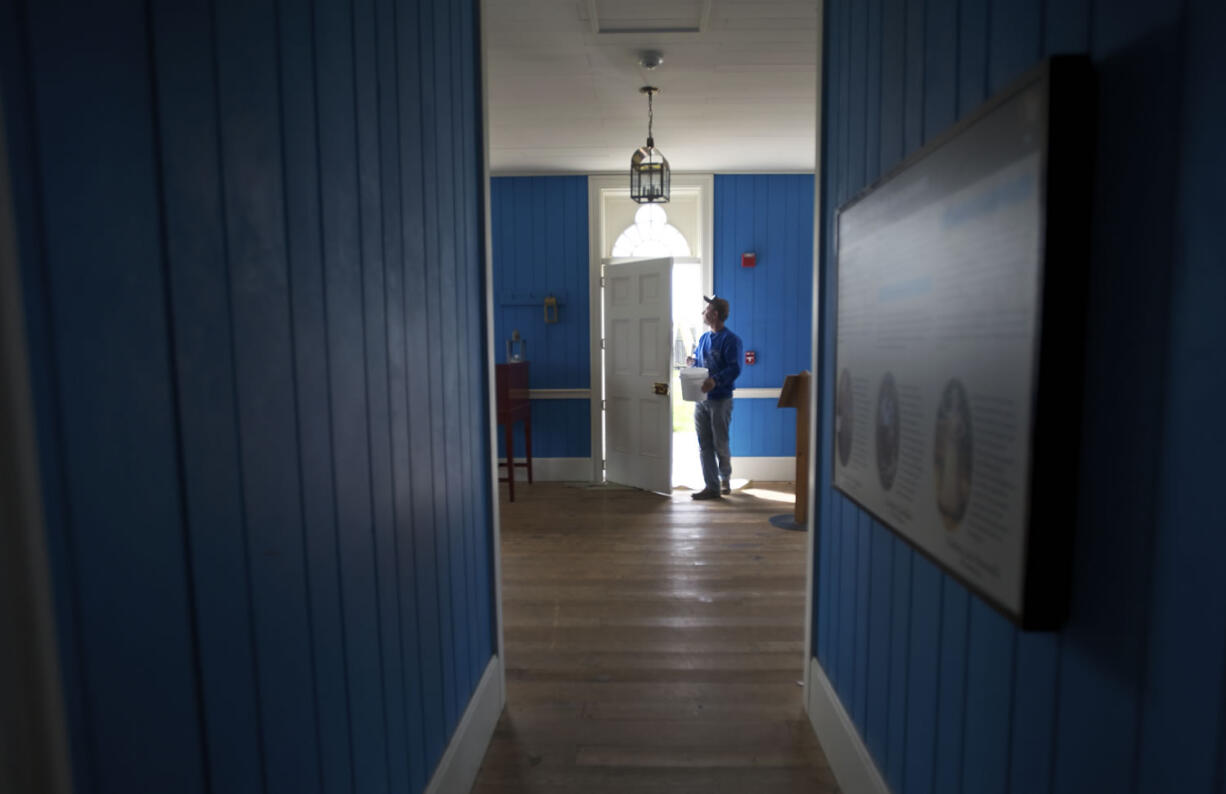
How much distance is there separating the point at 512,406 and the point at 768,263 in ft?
8.88

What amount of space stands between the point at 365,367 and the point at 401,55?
0.80 metres

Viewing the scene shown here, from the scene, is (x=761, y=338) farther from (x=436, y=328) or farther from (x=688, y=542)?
(x=436, y=328)

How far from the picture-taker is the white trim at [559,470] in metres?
6.35

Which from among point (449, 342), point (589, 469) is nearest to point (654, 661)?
point (449, 342)

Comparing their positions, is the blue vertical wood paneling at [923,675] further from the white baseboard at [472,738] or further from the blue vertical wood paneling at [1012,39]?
the white baseboard at [472,738]

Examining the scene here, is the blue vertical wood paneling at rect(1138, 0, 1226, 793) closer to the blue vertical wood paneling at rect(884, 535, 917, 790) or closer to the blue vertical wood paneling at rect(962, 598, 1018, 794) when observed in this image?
the blue vertical wood paneling at rect(962, 598, 1018, 794)

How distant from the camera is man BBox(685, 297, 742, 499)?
5.42 metres

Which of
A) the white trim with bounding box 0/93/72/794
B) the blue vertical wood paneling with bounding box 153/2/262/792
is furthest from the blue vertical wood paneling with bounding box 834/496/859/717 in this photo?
the white trim with bounding box 0/93/72/794

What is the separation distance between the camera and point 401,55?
1.62m

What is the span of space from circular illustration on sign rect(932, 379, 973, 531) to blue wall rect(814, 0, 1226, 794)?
0.19 metres

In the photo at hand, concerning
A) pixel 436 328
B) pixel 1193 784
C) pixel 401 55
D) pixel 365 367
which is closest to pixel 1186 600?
pixel 1193 784

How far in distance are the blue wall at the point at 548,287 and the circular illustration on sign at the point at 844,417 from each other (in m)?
4.48

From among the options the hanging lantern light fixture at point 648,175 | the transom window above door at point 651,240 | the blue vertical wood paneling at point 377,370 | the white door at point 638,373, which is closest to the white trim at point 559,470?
the white door at point 638,373

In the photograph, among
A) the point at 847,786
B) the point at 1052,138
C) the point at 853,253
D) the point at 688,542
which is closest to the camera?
the point at 1052,138
